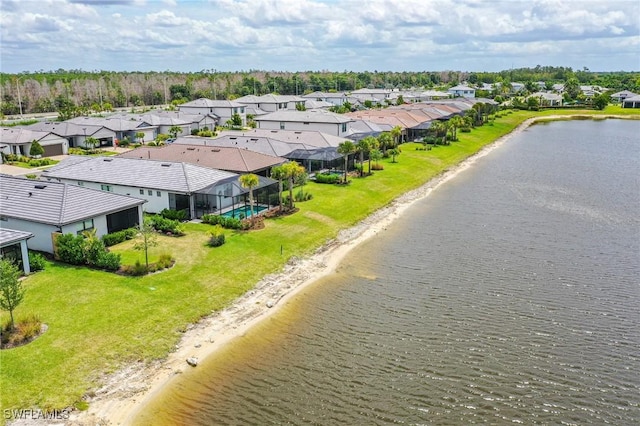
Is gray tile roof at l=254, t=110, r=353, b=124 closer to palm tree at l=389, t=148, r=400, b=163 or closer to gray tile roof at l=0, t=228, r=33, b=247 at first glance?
palm tree at l=389, t=148, r=400, b=163

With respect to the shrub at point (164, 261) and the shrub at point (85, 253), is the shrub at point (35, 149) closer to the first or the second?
the shrub at point (85, 253)

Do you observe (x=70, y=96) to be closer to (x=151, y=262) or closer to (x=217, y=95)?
(x=217, y=95)

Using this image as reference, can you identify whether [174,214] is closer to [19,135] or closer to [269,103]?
[19,135]

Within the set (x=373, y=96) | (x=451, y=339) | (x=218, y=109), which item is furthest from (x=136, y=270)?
(x=373, y=96)

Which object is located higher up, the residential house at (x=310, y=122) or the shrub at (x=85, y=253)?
the residential house at (x=310, y=122)

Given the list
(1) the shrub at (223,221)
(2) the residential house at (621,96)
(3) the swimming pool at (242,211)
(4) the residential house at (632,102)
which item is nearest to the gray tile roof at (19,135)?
(3) the swimming pool at (242,211)

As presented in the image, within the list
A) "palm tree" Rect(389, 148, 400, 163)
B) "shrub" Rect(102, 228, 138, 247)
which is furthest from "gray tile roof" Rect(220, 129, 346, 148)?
"shrub" Rect(102, 228, 138, 247)
